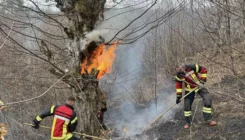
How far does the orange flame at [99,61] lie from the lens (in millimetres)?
6709

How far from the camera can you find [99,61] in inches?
277

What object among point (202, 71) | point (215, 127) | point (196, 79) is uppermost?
point (202, 71)

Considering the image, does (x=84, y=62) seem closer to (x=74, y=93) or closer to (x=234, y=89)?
(x=74, y=93)

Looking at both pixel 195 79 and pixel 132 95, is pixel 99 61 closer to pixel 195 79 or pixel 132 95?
pixel 195 79

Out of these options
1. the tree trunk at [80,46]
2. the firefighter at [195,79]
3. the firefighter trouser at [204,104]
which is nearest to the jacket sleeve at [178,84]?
the firefighter at [195,79]

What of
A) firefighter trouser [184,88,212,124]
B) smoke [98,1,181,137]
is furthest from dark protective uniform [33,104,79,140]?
smoke [98,1,181,137]

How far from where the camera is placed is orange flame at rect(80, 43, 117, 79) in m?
6.71

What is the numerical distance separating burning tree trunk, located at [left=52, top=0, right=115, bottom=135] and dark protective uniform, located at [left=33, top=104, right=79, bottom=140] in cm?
21

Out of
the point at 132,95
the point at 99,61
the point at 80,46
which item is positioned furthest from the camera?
the point at 132,95

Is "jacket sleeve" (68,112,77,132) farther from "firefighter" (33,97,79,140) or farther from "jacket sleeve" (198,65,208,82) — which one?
"jacket sleeve" (198,65,208,82)

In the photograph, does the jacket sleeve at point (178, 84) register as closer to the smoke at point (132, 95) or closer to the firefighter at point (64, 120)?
the smoke at point (132, 95)

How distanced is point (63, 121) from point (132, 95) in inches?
352

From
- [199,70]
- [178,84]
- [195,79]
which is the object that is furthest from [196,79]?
[178,84]

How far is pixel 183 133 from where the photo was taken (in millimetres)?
9352
